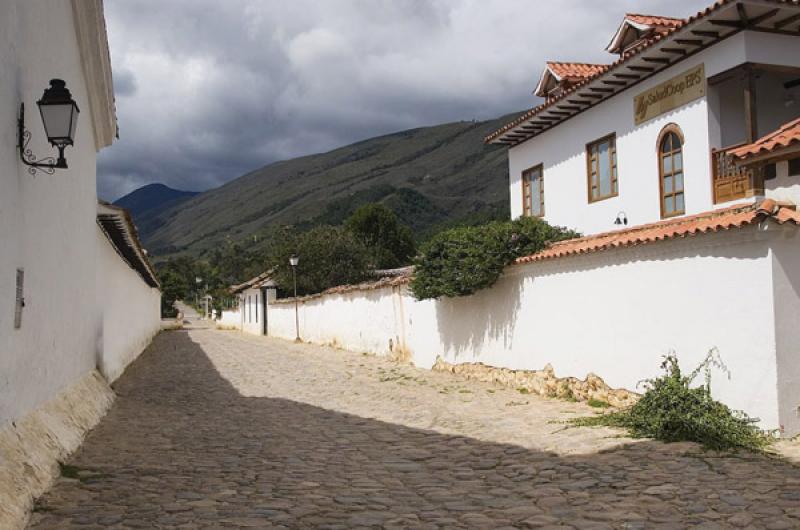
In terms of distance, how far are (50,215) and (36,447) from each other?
2.62 meters

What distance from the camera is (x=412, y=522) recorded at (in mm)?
4887

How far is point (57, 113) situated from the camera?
5.93 m

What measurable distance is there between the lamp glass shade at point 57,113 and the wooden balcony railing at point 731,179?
9.22 meters

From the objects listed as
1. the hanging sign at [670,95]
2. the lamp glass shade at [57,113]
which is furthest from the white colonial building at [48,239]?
the hanging sign at [670,95]

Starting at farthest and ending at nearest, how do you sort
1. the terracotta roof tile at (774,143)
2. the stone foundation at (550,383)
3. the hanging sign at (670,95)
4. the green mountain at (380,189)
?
the green mountain at (380,189), the hanging sign at (670,95), the stone foundation at (550,383), the terracotta roof tile at (774,143)

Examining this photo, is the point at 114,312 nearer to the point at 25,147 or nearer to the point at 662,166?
the point at 25,147

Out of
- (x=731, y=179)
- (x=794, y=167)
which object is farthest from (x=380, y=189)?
(x=794, y=167)

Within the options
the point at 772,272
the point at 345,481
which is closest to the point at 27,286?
the point at 345,481

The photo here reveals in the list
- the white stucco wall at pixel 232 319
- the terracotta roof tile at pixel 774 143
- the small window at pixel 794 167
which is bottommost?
the white stucco wall at pixel 232 319

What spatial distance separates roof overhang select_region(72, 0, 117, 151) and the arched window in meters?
9.49

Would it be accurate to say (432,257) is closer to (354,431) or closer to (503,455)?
(354,431)

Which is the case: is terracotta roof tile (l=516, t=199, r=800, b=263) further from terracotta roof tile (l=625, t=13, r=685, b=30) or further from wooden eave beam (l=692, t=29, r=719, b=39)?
terracotta roof tile (l=625, t=13, r=685, b=30)

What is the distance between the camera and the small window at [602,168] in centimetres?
1427

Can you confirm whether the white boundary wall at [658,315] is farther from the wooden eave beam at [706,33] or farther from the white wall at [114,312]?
the white wall at [114,312]
